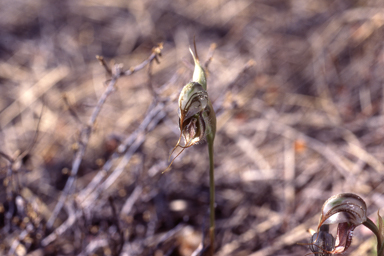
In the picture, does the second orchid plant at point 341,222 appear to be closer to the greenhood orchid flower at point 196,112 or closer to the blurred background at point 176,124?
the greenhood orchid flower at point 196,112

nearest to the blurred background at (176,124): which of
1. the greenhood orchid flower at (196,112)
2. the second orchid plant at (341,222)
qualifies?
the greenhood orchid flower at (196,112)

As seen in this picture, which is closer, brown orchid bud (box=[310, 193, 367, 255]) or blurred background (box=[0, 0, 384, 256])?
brown orchid bud (box=[310, 193, 367, 255])

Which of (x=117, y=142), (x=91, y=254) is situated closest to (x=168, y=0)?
(x=117, y=142)

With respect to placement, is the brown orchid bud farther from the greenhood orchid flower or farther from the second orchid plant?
the greenhood orchid flower

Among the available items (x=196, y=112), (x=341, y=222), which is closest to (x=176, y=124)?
(x=196, y=112)

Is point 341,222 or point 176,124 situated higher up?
point 176,124

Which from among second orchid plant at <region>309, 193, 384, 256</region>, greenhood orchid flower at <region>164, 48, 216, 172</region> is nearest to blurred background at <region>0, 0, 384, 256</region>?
greenhood orchid flower at <region>164, 48, 216, 172</region>

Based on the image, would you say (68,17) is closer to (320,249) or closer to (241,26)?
(241,26)

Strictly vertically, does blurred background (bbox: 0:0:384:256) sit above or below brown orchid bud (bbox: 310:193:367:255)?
above

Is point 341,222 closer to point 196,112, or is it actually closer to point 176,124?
point 196,112
